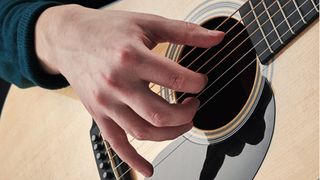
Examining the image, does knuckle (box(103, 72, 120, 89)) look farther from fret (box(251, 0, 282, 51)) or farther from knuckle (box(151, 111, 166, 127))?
fret (box(251, 0, 282, 51))

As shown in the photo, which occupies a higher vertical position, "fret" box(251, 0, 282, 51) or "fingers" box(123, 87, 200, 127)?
"fret" box(251, 0, 282, 51)

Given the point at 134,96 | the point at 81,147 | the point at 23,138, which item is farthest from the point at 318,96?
the point at 23,138

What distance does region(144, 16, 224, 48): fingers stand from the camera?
569 millimetres

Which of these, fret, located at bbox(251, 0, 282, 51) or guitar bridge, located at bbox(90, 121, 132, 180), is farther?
guitar bridge, located at bbox(90, 121, 132, 180)

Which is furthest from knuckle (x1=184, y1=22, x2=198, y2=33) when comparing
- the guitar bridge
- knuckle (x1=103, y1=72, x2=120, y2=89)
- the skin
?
the guitar bridge

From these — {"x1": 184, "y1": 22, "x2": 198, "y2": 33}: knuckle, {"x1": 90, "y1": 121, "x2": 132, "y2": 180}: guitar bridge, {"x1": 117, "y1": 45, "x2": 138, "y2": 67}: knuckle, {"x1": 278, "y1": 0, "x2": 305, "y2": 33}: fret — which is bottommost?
{"x1": 90, "y1": 121, "x2": 132, "y2": 180}: guitar bridge

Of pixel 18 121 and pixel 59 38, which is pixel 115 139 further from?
pixel 18 121

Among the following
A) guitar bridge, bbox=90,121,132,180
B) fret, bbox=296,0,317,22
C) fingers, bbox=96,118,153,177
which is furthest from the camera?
guitar bridge, bbox=90,121,132,180

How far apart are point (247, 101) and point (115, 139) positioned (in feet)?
0.62

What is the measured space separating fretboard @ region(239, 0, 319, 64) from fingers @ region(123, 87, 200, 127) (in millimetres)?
128

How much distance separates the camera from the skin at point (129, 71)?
21.3 inches

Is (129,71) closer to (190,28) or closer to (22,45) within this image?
(190,28)

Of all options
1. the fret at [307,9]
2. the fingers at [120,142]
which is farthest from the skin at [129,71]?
the fret at [307,9]

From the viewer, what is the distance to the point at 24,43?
81 centimetres
